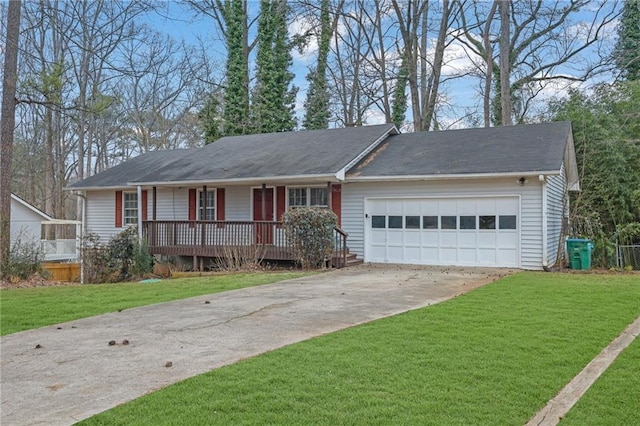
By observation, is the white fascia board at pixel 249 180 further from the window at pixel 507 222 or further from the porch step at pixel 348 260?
the window at pixel 507 222

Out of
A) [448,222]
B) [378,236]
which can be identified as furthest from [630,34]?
[378,236]

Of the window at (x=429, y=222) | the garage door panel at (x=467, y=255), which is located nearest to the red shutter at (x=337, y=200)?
the window at (x=429, y=222)

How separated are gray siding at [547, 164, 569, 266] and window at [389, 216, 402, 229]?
385 cm

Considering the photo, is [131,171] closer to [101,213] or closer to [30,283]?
[101,213]

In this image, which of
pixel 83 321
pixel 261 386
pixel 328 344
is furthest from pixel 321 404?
pixel 83 321

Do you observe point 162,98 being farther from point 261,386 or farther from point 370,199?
point 261,386

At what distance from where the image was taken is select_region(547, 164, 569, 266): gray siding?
13.9 metres

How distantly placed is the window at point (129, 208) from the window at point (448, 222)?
38.7 feet

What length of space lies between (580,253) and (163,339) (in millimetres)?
11893

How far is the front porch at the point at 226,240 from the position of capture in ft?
47.7

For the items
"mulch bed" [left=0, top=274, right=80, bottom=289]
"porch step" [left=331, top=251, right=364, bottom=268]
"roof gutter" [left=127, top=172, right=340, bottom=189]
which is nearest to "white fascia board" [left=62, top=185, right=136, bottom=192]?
"roof gutter" [left=127, top=172, right=340, bottom=189]

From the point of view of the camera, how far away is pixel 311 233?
13.7 metres

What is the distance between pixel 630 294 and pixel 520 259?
427cm

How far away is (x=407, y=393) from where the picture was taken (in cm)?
406
